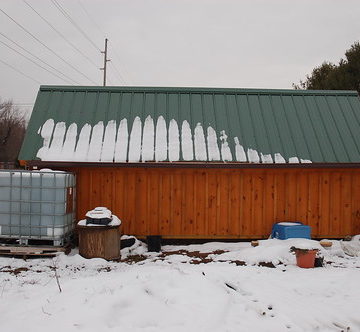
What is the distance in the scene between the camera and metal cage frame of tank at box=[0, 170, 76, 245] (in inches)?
379

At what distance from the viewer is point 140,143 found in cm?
1128

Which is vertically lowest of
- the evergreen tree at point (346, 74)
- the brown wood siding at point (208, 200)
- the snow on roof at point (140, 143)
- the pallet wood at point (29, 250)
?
the pallet wood at point (29, 250)

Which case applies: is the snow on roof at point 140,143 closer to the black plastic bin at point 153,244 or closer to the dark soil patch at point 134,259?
the black plastic bin at point 153,244

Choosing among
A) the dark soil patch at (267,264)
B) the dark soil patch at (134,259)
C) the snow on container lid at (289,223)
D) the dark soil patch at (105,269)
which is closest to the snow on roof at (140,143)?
the snow on container lid at (289,223)

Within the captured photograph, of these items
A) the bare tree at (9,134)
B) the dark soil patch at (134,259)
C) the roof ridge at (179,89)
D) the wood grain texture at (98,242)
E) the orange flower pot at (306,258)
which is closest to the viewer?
the orange flower pot at (306,258)

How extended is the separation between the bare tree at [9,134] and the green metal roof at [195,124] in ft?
121

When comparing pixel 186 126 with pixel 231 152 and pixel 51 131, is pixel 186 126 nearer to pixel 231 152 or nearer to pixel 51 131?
pixel 231 152

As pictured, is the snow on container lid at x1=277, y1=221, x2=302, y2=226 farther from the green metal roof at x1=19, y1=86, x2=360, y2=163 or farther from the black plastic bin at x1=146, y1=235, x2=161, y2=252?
the black plastic bin at x1=146, y1=235, x2=161, y2=252

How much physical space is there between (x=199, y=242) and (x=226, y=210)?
49.5 inches

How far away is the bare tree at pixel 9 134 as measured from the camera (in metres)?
49.8

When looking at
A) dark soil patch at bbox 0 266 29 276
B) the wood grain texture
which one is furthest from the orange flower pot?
dark soil patch at bbox 0 266 29 276

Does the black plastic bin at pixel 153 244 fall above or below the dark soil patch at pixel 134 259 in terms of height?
above

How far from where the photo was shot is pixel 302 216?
11.6 m

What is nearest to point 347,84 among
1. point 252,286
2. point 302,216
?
point 302,216
